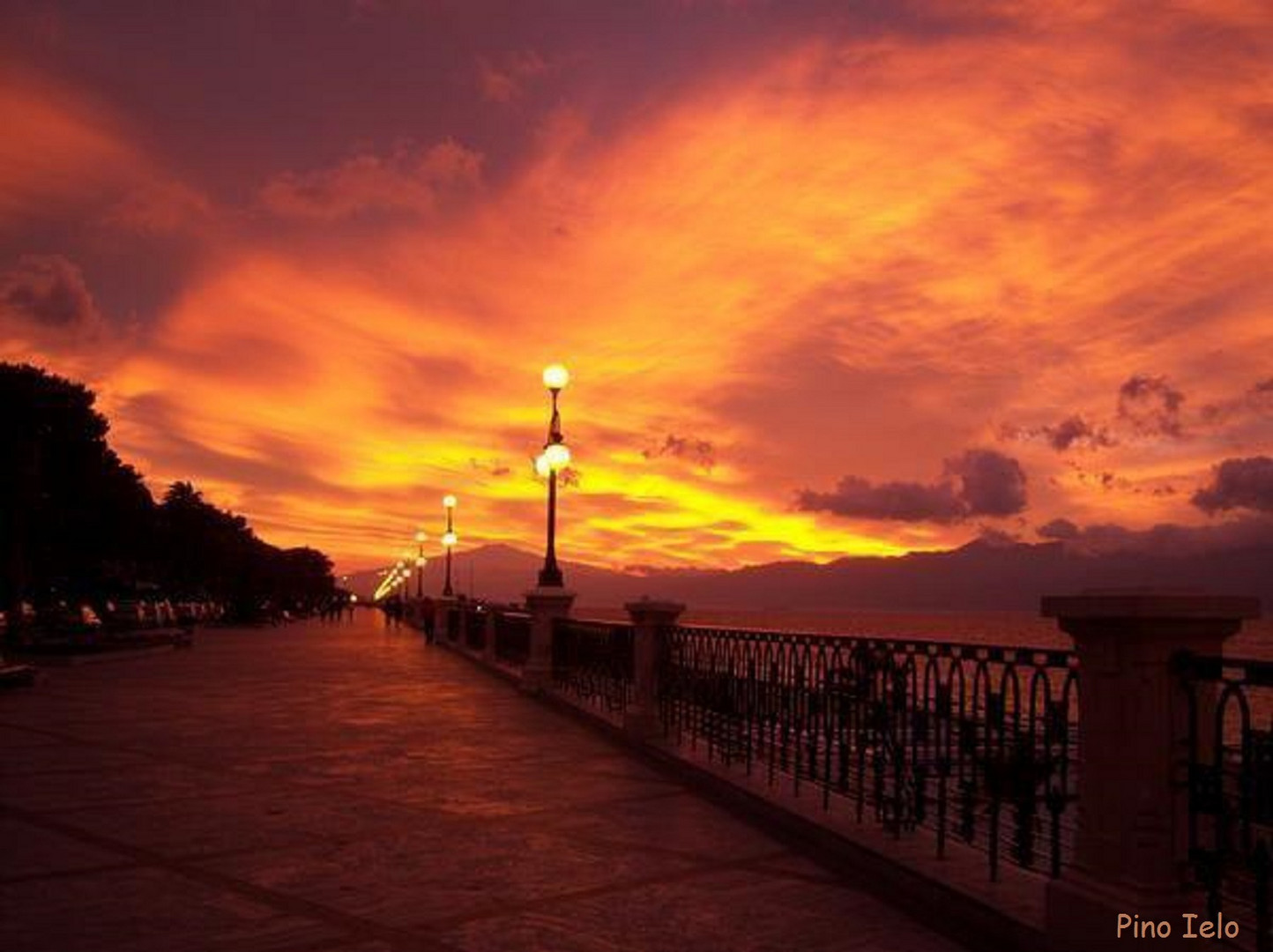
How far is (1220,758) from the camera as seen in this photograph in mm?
4711

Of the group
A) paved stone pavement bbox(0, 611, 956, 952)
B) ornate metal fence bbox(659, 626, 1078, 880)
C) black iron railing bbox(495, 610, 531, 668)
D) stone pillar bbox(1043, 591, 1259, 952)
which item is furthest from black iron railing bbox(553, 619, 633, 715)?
stone pillar bbox(1043, 591, 1259, 952)

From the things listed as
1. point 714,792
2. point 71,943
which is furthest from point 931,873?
point 71,943

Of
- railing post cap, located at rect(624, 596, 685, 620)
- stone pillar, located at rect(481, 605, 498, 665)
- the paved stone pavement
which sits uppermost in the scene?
railing post cap, located at rect(624, 596, 685, 620)

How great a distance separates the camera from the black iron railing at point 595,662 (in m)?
14.3

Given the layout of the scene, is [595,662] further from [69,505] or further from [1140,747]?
[69,505]

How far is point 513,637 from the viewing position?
25.3 m

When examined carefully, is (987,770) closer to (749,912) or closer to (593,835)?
(749,912)

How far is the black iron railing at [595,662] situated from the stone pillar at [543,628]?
0.17 metres

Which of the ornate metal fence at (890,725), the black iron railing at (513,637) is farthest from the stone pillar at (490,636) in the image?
the ornate metal fence at (890,725)

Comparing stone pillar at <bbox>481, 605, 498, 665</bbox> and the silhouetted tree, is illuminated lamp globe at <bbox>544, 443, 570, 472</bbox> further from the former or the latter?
the silhouetted tree

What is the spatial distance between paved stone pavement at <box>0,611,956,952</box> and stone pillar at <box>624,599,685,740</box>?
1.49 ft

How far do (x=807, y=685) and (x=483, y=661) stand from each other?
61.1 ft

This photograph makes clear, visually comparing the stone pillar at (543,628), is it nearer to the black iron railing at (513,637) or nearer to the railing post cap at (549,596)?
the railing post cap at (549,596)

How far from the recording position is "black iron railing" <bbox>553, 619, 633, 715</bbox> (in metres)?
14.3
